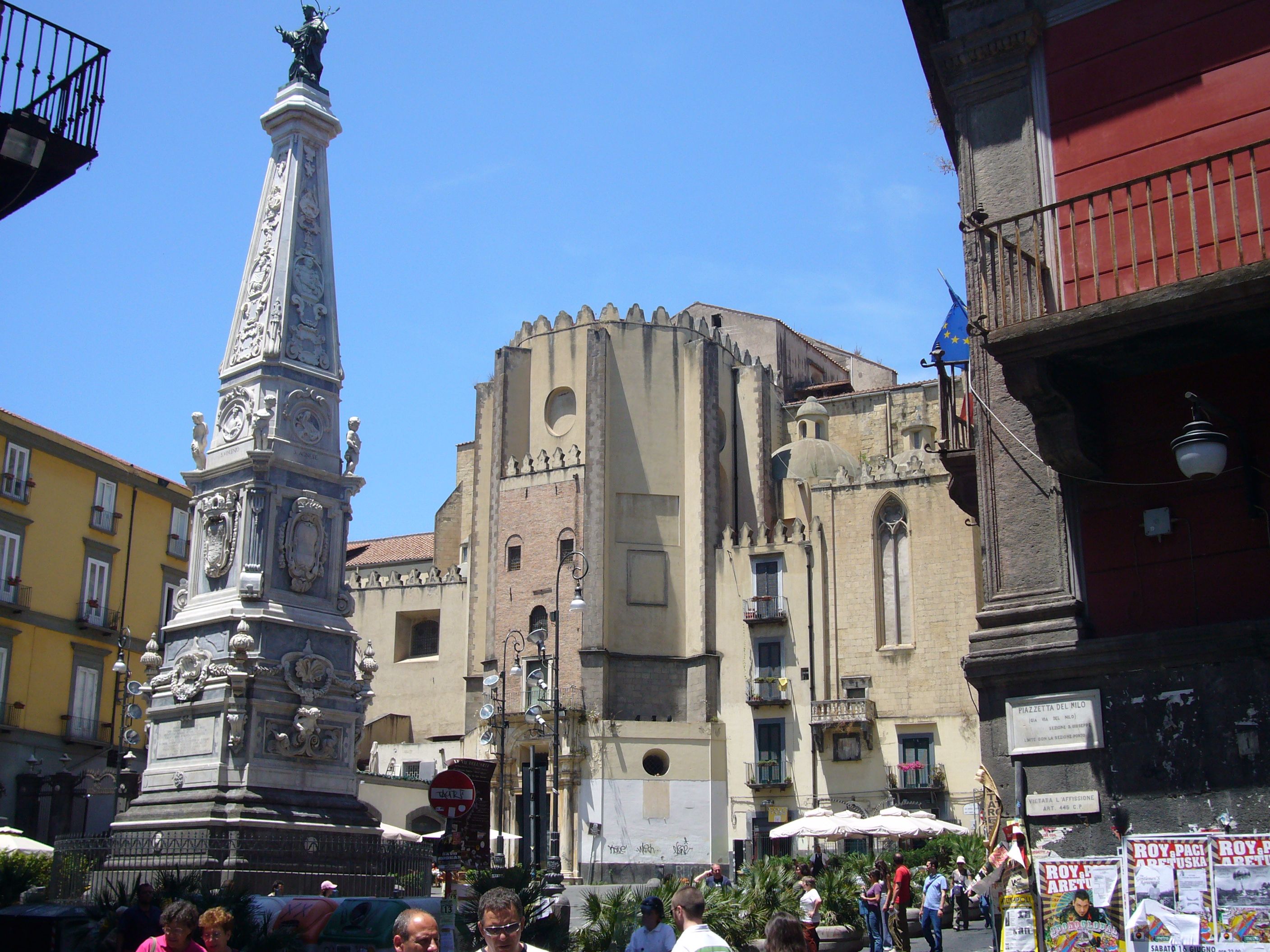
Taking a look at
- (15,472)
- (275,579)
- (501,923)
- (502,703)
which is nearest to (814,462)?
(502,703)

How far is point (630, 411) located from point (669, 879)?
36949mm

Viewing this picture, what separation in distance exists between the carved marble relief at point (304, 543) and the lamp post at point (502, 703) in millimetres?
17546

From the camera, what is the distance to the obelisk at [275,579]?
16953 mm

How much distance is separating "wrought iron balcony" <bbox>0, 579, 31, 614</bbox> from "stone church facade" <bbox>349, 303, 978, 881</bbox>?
14.3 m

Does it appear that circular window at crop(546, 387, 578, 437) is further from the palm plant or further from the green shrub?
the palm plant

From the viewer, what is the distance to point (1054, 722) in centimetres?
970

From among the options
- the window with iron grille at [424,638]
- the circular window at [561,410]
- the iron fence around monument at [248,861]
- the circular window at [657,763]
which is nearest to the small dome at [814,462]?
the circular window at [561,410]

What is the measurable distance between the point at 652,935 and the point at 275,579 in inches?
437

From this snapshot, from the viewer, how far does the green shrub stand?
1594 cm

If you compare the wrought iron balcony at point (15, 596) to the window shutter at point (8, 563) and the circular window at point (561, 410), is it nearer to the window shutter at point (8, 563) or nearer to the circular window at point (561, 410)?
the window shutter at point (8, 563)

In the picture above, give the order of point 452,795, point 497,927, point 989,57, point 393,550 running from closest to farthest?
point 497,927 → point 989,57 → point 452,795 → point 393,550

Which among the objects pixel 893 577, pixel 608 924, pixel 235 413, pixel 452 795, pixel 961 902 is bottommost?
pixel 961 902

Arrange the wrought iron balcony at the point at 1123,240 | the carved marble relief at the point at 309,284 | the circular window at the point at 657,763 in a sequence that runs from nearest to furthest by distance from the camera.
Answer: the wrought iron balcony at the point at 1123,240 → the carved marble relief at the point at 309,284 → the circular window at the point at 657,763

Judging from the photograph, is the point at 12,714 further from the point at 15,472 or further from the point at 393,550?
the point at 393,550
